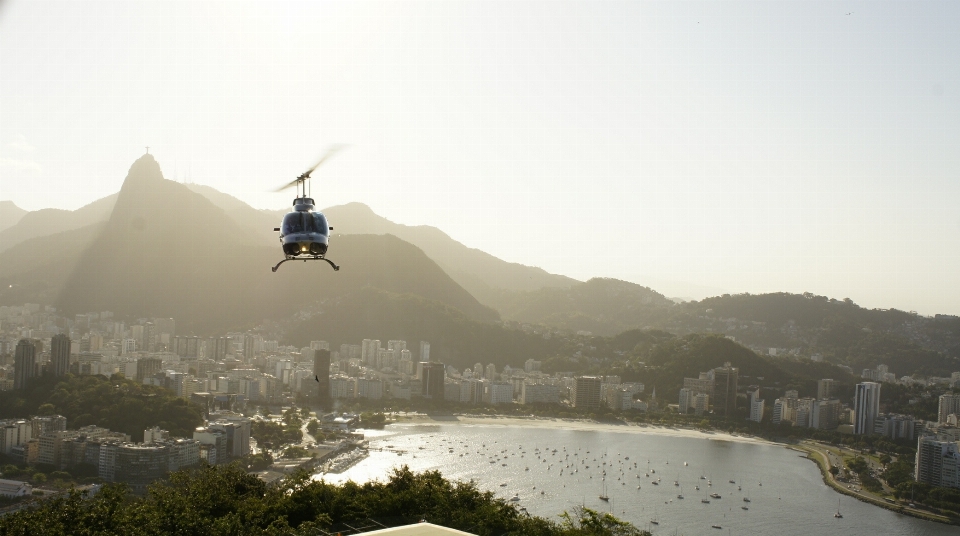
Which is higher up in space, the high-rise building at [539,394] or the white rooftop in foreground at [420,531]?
the white rooftop in foreground at [420,531]

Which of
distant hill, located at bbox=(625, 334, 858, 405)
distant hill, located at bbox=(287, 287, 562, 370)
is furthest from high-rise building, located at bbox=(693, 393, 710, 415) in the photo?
distant hill, located at bbox=(287, 287, 562, 370)

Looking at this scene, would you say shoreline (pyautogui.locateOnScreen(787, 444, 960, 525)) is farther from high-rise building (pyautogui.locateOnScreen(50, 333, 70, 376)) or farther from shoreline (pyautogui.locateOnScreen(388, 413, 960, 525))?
high-rise building (pyautogui.locateOnScreen(50, 333, 70, 376))

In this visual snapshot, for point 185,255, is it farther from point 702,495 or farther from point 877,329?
point 877,329

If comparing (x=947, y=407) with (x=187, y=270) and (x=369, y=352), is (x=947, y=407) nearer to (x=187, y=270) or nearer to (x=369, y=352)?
(x=369, y=352)

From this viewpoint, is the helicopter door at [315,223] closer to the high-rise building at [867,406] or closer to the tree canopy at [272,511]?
the tree canopy at [272,511]

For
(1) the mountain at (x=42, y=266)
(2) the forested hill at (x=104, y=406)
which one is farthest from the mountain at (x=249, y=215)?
(2) the forested hill at (x=104, y=406)

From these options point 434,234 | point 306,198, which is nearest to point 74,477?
point 306,198

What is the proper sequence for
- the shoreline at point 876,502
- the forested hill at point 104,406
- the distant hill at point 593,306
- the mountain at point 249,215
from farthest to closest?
1. the mountain at point 249,215
2. the distant hill at point 593,306
3. the forested hill at point 104,406
4. the shoreline at point 876,502
